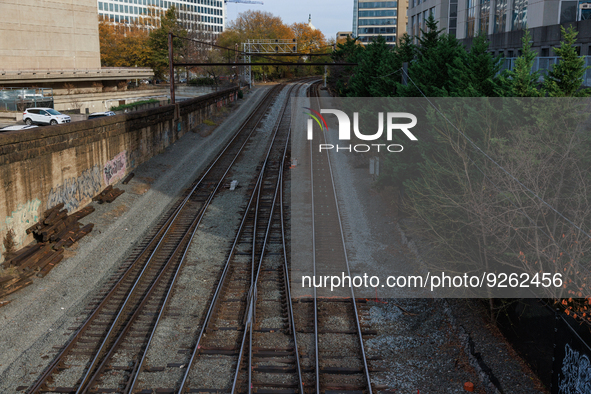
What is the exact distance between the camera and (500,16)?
2281cm

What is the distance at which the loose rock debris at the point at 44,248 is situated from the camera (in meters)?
15.0

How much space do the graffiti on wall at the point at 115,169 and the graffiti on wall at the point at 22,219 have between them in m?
6.33

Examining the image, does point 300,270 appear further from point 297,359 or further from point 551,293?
point 551,293

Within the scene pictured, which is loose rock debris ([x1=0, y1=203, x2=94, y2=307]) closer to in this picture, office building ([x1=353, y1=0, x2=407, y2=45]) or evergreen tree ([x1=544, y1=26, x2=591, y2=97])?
evergreen tree ([x1=544, y1=26, x2=591, y2=97])

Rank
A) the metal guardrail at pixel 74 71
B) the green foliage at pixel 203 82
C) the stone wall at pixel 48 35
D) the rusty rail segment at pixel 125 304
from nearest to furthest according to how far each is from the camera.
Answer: the rusty rail segment at pixel 125 304 < the metal guardrail at pixel 74 71 < the stone wall at pixel 48 35 < the green foliage at pixel 203 82

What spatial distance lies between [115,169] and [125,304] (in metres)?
13.8

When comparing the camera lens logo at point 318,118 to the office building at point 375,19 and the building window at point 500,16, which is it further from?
the office building at point 375,19

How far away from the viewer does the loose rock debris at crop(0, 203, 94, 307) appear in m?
15.0

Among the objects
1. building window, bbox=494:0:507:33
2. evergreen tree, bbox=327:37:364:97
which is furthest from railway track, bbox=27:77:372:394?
evergreen tree, bbox=327:37:364:97

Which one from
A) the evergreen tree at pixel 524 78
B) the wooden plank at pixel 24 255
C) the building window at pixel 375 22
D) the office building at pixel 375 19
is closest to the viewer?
the evergreen tree at pixel 524 78

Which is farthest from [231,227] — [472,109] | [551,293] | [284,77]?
[284,77]

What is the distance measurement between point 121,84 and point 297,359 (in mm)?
64418

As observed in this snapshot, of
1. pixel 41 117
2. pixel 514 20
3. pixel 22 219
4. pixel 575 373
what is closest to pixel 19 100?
pixel 41 117

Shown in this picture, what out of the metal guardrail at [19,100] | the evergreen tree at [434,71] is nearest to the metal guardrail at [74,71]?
the metal guardrail at [19,100]
